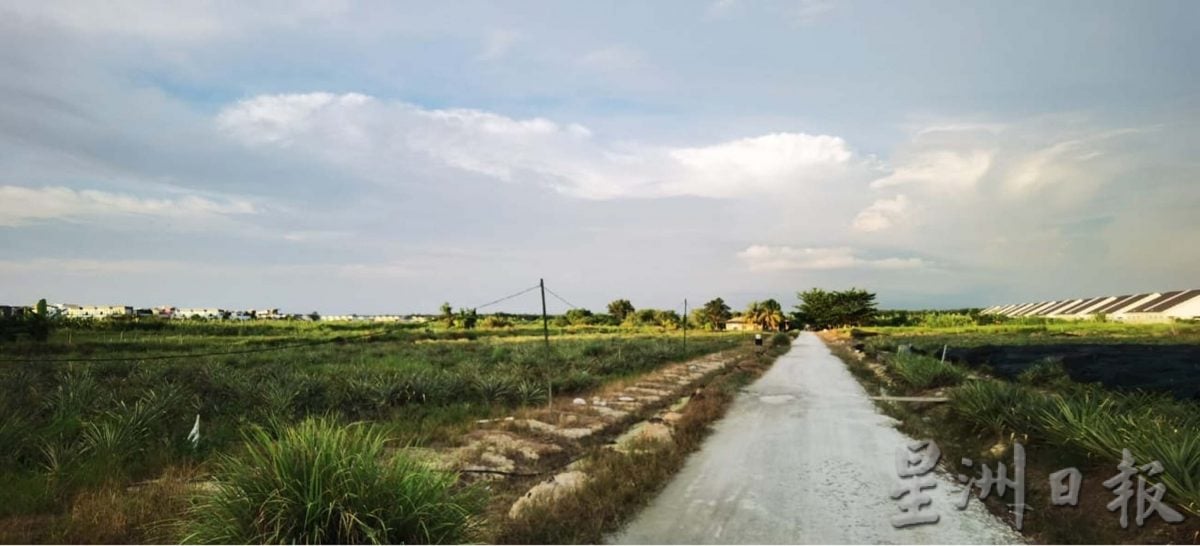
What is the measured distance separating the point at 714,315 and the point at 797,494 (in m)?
96.8

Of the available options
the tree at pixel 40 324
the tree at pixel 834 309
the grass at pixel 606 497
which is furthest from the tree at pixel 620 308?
the grass at pixel 606 497

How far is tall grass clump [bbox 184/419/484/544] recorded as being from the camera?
4.46 metres

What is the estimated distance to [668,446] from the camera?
9602 mm

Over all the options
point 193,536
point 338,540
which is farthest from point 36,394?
point 338,540

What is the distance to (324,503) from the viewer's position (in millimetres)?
4555

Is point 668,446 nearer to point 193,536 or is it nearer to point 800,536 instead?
point 800,536

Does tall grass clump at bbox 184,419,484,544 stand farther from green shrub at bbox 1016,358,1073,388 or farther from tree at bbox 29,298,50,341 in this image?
tree at bbox 29,298,50,341

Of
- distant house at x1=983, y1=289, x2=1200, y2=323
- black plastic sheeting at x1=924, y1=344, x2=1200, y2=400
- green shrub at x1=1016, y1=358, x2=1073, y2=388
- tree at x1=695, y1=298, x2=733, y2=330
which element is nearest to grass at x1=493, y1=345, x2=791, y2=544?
black plastic sheeting at x1=924, y1=344, x2=1200, y2=400

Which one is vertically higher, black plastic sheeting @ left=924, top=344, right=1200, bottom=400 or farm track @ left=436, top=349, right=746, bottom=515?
black plastic sheeting @ left=924, top=344, right=1200, bottom=400

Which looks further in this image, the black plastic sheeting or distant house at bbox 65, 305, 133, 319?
distant house at bbox 65, 305, 133, 319

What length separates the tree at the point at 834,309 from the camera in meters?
107

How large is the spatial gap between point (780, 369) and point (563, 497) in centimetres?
2117

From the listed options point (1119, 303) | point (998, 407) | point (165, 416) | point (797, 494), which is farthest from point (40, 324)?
point (1119, 303)

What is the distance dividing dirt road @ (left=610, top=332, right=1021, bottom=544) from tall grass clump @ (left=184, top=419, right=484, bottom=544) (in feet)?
6.23
